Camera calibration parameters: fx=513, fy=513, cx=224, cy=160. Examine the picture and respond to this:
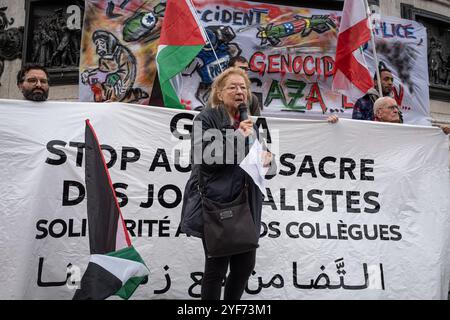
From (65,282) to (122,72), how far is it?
3625 millimetres

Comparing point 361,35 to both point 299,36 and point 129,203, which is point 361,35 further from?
point 129,203

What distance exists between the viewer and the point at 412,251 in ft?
14.0

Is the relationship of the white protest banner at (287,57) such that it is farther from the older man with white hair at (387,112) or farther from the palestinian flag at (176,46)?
the older man with white hair at (387,112)

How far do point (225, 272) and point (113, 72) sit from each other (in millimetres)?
4387

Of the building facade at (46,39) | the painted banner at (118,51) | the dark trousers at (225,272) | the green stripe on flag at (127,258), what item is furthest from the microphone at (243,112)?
the building facade at (46,39)

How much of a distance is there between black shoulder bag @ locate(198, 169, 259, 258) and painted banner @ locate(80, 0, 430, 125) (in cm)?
383

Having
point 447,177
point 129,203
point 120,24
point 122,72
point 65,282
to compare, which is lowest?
point 65,282

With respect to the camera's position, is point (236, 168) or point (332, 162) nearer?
point (236, 168)

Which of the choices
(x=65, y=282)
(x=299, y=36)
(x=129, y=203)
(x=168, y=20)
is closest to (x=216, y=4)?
(x=299, y=36)

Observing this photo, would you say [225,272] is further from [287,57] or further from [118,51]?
[287,57]

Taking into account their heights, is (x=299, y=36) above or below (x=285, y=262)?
above

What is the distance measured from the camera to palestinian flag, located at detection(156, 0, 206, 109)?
16.2 feet

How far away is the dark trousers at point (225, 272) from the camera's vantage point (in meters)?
2.85

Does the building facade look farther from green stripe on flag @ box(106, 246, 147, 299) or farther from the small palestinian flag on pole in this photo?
green stripe on flag @ box(106, 246, 147, 299)
